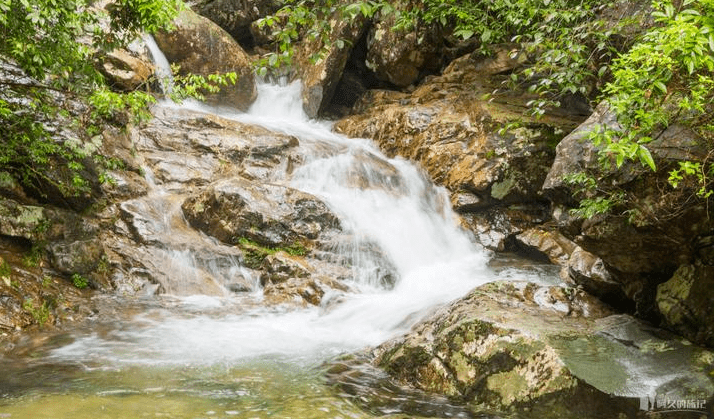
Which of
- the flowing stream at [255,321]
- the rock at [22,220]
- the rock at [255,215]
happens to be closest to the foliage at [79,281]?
the flowing stream at [255,321]

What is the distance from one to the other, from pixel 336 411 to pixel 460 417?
3.16ft

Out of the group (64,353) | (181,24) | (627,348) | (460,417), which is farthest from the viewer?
(181,24)

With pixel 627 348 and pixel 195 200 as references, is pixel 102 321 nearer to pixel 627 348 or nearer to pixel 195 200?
pixel 195 200

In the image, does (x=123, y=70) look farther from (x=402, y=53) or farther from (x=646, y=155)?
(x=646, y=155)

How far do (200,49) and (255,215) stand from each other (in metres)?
7.91

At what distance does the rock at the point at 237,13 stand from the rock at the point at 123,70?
6882 millimetres

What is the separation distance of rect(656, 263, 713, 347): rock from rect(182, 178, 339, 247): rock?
19.1 feet

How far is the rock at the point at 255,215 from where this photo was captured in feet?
28.7

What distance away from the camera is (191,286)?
7645mm

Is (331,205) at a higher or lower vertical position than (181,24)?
lower

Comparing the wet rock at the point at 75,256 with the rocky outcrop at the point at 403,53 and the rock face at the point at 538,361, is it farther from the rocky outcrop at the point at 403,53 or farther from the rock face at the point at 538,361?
the rocky outcrop at the point at 403,53

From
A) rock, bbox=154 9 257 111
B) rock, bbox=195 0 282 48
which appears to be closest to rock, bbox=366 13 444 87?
rock, bbox=154 9 257 111

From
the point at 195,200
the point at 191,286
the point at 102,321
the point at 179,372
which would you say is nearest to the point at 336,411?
the point at 179,372

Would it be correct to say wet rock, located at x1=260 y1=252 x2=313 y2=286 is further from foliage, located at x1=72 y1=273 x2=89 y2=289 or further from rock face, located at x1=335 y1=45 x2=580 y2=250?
rock face, located at x1=335 y1=45 x2=580 y2=250
